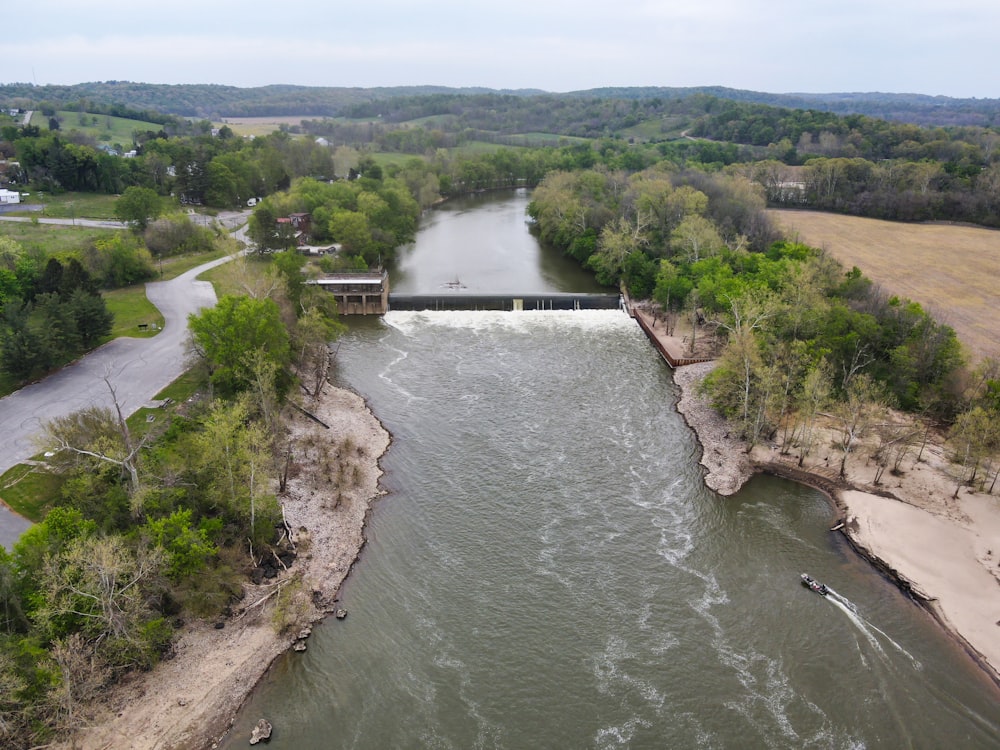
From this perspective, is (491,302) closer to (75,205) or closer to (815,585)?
(815,585)

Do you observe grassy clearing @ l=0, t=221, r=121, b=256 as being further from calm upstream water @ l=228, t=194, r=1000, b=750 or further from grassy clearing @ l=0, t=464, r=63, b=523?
calm upstream water @ l=228, t=194, r=1000, b=750

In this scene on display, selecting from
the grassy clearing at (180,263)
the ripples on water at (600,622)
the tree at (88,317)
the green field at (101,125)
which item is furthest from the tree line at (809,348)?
the green field at (101,125)

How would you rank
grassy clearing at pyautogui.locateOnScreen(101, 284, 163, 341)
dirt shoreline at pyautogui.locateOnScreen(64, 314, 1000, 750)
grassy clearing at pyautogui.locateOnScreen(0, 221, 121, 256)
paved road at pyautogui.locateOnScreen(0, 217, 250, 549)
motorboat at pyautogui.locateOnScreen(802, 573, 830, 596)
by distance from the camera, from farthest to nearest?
grassy clearing at pyautogui.locateOnScreen(0, 221, 121, 256), grassy clearing at pyautogui.locateOnScreen(101, 284, 163, 341), paved road at pyautogui.locateOnScreen(0, 217, 250, 549), motorboat at pyautogui.locateOnScreen(802, 573, 830, 596), dirt shoreline at pyautogui.locateOnScreen(64, 314, 1000, 750)

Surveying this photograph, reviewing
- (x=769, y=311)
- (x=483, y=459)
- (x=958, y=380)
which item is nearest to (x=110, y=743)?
(x=483, y=459)

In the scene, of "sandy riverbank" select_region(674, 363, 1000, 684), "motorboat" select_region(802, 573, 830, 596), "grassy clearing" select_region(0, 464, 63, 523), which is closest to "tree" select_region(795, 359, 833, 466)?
"sandy riverbank" select_region(674, 363, 1000, 684)

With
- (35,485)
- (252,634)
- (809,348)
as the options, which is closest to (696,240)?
(809,348)

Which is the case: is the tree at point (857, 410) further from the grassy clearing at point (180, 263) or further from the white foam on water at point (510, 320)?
the grassy clearing at point (180, 263)

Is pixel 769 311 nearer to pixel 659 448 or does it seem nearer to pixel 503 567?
pixel 659 448
